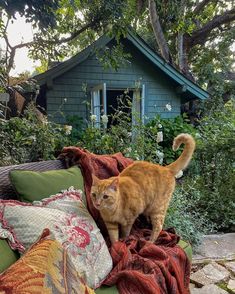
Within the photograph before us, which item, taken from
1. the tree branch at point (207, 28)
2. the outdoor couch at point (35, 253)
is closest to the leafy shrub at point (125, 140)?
the outdoor couch at point (35, 253)

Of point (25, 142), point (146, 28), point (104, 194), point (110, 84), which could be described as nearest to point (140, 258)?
point (104, 194)

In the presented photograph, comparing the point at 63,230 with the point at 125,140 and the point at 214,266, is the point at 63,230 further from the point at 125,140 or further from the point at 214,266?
the point at 125,140

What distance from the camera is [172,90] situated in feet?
23.6

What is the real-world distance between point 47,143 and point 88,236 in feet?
5.77

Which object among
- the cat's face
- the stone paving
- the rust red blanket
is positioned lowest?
the stone paving

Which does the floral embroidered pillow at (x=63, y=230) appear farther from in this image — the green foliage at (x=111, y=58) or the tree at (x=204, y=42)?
the tree at (x=204, y=42)

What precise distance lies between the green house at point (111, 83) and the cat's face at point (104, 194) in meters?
4.16

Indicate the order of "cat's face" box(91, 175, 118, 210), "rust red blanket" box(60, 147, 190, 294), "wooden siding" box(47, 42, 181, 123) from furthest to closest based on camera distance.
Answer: "wooden siding" box(47, 42, 181, 123), "cat's face" box(91, 175, 118, 210), "rust red blanket" box(60, 147, 190, 294)

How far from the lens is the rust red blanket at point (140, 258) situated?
154 cm

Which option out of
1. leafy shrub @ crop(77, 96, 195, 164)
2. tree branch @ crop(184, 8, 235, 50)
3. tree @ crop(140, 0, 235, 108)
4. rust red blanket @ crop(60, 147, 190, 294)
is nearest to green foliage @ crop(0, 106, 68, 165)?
leafy shrub @ crop(77, 96, 195, 164)

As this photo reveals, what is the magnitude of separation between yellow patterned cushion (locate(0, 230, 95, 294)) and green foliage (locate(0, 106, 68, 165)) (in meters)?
2.13

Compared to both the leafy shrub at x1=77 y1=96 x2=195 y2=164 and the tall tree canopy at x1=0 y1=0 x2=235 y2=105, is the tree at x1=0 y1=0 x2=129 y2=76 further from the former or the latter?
the leafy shrub at x1=77 y1=96 x2=195 y2=164

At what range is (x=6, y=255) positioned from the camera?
129 centimetres

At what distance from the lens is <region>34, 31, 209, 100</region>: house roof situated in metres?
5.86
